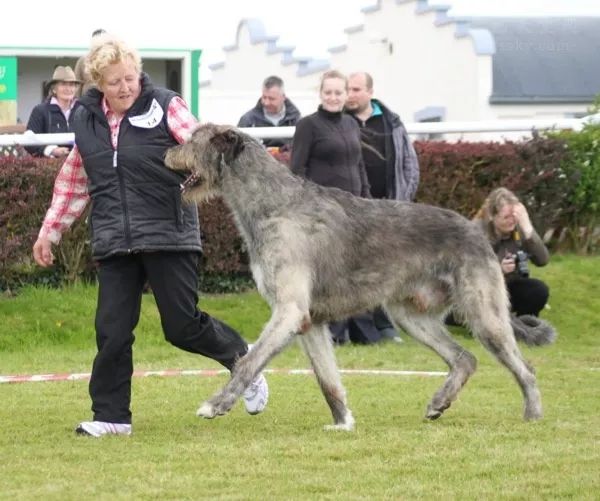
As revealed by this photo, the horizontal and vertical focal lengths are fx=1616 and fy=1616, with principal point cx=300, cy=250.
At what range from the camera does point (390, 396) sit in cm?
1116

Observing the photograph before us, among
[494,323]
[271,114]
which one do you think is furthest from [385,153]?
[494,323]

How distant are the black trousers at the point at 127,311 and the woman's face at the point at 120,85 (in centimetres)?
86

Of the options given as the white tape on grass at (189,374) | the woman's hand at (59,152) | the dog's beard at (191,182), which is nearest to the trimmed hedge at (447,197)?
the woman's hand at (59,152)

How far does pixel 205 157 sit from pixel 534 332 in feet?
19.2

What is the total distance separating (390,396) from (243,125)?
20.6ft

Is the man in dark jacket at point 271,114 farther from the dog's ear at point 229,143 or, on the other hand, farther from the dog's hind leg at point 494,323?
the dog's ear at point 229,143

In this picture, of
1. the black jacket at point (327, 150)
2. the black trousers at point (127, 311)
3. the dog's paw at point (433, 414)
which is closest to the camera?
the black trousers at point (127, 311)

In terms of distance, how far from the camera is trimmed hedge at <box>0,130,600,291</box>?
15.3 meters

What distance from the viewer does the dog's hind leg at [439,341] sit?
10000 mm

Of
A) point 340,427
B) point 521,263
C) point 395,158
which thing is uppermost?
point 395,158

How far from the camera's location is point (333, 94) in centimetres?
1334

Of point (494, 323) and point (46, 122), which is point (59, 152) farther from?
point (494, 323)

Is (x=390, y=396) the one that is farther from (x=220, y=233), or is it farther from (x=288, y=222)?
(x=220, y=233)

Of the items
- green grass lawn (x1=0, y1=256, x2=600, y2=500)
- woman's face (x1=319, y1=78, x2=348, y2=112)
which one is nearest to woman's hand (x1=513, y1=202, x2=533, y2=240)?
green grass lawn (x1=0, y1=256, x2=600, y2=500)
